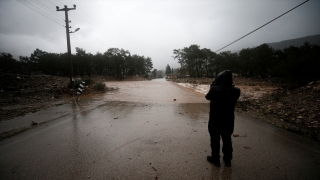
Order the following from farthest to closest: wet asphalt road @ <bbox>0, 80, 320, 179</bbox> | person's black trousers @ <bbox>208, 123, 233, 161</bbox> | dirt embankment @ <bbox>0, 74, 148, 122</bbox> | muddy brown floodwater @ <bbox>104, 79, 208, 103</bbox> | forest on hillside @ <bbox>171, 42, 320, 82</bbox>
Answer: forest on hillside @ <bbox>171, 42, 320, 82</bbox> → muddy brown floodwater @ <bbox>104, 79, 208, 103</bbox> → dirt embankment @ <bbox>0, 74, 148, 122</bbox> → person's black trousers @ <bbox>208, 123, 233, 161</bbox> → wet asphalt road @ <bbox>0, 80, 320, 179</bbox>

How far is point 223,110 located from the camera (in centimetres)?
265

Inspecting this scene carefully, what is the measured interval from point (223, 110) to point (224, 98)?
25 cm

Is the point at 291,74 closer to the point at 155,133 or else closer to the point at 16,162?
the point at 155,133

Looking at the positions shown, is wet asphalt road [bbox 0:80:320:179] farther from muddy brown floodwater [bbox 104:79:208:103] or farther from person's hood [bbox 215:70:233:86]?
muddy brown floodwater [bbox 104:79:208:103]

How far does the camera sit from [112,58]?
168 feet

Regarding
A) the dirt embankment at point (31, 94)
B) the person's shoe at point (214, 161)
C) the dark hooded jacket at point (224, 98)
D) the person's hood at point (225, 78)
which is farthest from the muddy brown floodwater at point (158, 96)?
the person's hood at point (225, 78)

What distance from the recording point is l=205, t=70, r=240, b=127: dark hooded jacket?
2.58 m

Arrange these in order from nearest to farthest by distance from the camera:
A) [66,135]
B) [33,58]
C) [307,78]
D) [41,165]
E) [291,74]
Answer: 1. [41,165]
2. [66,135]
3. [307,78]
4. [291,74]
5. [33,58]

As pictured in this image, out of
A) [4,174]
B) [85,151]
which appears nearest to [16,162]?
[4,174]

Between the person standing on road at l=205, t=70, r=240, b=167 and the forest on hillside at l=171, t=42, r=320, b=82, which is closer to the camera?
the person standing on road at l=205, t=70, r=240, b=167

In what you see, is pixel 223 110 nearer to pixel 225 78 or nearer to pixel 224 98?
pixel 224 98

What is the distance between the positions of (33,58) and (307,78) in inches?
3016

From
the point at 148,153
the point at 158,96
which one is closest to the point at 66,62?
the point at 158,96

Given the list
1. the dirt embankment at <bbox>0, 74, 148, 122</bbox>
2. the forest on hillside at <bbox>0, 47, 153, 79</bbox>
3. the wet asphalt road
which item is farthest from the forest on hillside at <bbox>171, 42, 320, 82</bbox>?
the forest on hillside at <bbox>0, 47, 153, 79</bbox>
